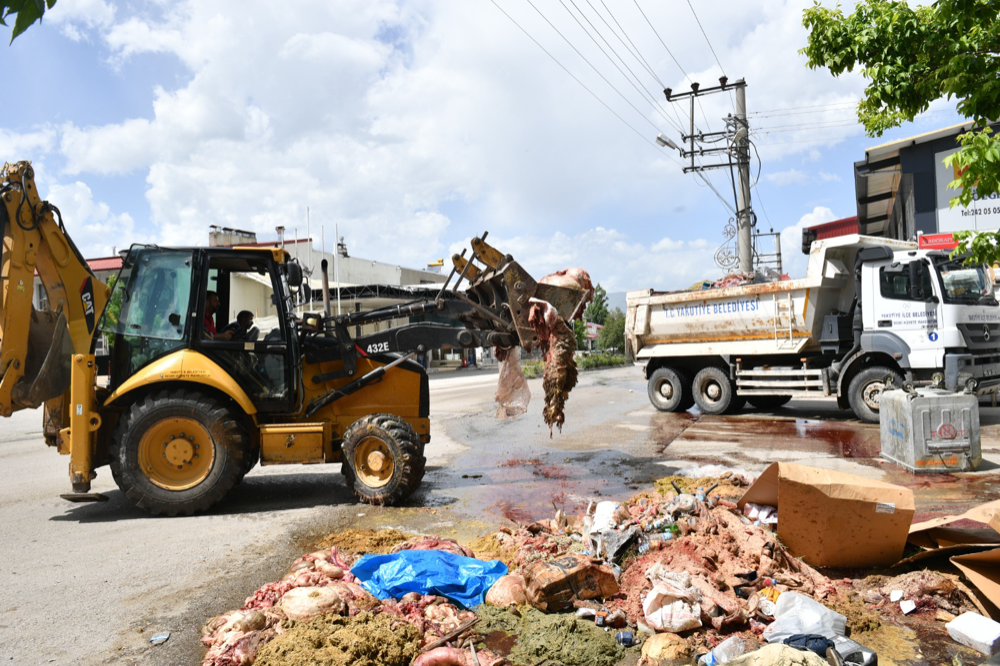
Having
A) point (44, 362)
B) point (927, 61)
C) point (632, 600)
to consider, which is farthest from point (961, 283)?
point (44, 362)

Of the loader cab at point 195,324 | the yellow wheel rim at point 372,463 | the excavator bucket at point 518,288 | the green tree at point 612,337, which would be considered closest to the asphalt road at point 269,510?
the yellow wheel rim at point 372,463

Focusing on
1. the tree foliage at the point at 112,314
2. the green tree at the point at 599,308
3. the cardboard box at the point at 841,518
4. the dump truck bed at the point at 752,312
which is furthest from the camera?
the green tree at the point at 599,308

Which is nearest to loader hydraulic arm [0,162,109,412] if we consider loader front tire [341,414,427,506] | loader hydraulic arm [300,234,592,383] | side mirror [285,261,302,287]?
side mirror [285,261,302,287]

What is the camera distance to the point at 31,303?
20.6 feet

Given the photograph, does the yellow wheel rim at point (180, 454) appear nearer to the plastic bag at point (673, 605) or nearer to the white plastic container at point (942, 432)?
the plastic bag at point (673, 605)

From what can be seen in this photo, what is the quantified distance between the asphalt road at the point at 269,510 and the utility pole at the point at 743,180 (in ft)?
26.8

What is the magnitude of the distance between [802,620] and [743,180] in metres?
19.7

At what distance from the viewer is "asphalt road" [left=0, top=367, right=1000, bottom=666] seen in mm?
4059

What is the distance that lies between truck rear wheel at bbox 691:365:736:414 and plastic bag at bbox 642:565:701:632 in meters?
9.91

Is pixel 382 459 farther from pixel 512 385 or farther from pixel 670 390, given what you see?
pixel 670 390

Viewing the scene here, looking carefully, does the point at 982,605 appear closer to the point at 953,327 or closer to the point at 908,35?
the point at 908,35

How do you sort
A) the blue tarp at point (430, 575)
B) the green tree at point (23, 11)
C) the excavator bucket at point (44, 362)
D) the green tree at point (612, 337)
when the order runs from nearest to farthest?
the green tree at point (23, 11) → the blue tarp at point (430, 575) → the excavator bucket at point (44, 362) → the green tree at point (612, 337)

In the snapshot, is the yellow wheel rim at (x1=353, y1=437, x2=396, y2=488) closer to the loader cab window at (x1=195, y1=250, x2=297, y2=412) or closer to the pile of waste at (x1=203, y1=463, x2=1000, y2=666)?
the loader cab window at (x1=195, y1=250, x2=297, y2=412)

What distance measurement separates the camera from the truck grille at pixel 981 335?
10047 mm
